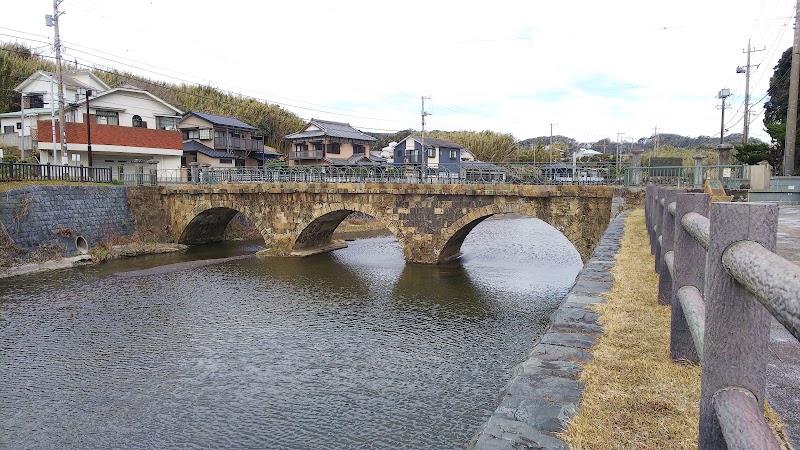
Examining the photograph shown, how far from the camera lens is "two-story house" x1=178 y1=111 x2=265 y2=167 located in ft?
151

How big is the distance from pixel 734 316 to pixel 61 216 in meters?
30.6

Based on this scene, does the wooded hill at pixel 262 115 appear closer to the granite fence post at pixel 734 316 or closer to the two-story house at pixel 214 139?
the two-story house at pixel 214 139

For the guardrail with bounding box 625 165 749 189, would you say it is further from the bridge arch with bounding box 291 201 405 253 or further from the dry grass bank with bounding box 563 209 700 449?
the dry grass bank with bounding box 563 209 700 449

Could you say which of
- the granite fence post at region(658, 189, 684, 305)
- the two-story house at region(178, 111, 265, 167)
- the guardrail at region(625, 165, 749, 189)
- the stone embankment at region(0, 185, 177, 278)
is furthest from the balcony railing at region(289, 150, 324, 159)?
the granite fence post at region(658, 189, 684, 305)

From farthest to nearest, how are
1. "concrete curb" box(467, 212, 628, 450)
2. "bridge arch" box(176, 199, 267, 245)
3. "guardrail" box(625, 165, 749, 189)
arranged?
1. "bridge arch" box(176, 199, 267, 245)
2. "guardrail" box(625, 165, 749, 189)
3. "concrete curb" box(467, 212, 628, 450)

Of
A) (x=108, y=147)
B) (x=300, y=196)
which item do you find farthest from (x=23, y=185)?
(x=300, y=196)

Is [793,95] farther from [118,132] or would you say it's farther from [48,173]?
[118,132]

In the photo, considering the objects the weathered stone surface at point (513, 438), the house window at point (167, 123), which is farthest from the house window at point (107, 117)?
the weathered stone surface at point (513, 438)

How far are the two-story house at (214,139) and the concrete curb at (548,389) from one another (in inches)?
1730

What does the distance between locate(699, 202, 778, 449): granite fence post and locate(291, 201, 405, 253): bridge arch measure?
24.8 meters

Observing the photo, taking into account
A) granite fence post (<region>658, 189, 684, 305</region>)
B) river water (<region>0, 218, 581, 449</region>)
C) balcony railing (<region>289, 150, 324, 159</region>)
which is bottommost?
river water (<region>0, 218, 581, 449</region>)

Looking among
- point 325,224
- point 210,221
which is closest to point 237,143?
point 210,221

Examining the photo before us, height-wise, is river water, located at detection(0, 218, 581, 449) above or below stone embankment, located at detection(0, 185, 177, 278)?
below

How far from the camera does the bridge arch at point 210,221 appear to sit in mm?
30828
